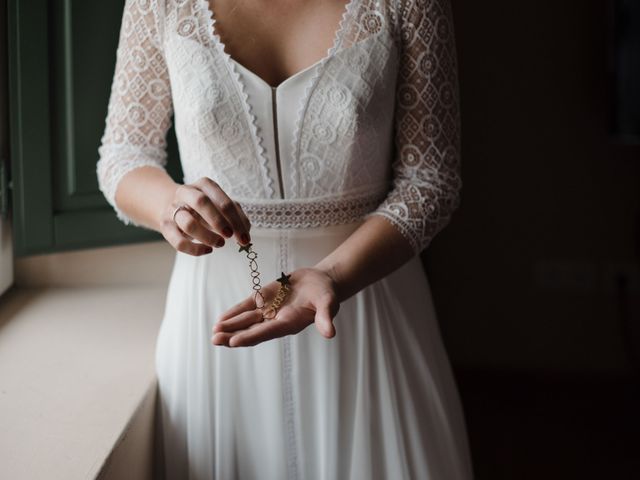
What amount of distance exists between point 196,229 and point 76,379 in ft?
1.76

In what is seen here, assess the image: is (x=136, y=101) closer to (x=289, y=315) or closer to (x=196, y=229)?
(x=196, y=229)

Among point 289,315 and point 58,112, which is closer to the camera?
point 289,315

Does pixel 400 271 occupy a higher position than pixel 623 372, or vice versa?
pixel 400 271

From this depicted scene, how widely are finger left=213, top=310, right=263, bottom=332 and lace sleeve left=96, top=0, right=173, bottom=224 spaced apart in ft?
1.23

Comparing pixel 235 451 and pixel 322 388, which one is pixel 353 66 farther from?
pixel 235 451

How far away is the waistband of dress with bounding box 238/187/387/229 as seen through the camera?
4.34 ft

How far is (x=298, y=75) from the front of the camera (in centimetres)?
127

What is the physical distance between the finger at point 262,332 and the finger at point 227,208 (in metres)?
0.11

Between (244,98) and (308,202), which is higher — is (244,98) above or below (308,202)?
above

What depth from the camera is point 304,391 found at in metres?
1.33

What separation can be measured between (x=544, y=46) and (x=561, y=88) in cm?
17

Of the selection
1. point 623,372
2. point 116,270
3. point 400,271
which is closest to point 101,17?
point 116,270

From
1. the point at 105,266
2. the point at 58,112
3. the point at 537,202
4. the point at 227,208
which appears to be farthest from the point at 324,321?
the point at 537,202

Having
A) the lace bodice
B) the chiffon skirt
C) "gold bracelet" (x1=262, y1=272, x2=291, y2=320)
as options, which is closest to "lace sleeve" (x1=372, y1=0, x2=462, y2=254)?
the lace bodice
